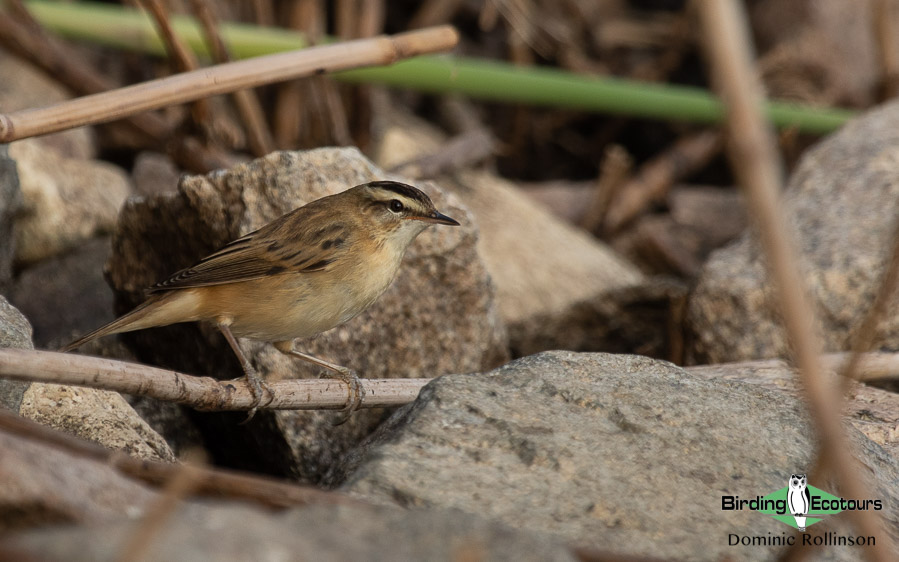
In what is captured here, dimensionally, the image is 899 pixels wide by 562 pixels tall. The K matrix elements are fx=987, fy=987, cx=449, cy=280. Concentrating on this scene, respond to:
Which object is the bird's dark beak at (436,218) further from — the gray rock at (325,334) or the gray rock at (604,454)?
the gray rock at (604,454)

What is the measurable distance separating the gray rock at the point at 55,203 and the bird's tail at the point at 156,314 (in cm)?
208

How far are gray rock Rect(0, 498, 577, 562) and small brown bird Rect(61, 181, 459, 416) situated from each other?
2.06 m

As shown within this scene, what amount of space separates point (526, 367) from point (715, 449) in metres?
0.77

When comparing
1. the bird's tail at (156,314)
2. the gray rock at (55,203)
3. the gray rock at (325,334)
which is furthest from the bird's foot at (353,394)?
the gray rock at (55,203)

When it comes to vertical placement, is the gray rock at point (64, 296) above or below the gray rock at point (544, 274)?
below

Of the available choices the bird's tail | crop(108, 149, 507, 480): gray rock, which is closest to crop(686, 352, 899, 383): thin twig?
crop(108, 149, 507, 480): gray rock

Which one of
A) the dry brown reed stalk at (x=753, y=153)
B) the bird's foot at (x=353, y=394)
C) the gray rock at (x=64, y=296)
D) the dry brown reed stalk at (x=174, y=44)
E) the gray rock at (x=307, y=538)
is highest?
the dry brown reed stalk at (x=174, y=44)

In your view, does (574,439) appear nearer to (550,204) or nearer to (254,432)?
(254,432)

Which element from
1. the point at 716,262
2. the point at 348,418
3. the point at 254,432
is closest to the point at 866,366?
the point at 716,262

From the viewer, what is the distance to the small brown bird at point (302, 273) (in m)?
4.54

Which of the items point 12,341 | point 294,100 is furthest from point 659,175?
point 12,341

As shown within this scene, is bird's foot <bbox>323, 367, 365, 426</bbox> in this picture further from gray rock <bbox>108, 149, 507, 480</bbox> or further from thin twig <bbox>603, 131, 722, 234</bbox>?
thin twig <bbox>603, 131, 722, 234</bbox>

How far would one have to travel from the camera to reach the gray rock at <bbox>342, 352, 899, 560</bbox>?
2811 millimetres

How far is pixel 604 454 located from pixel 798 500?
614 millimetres
